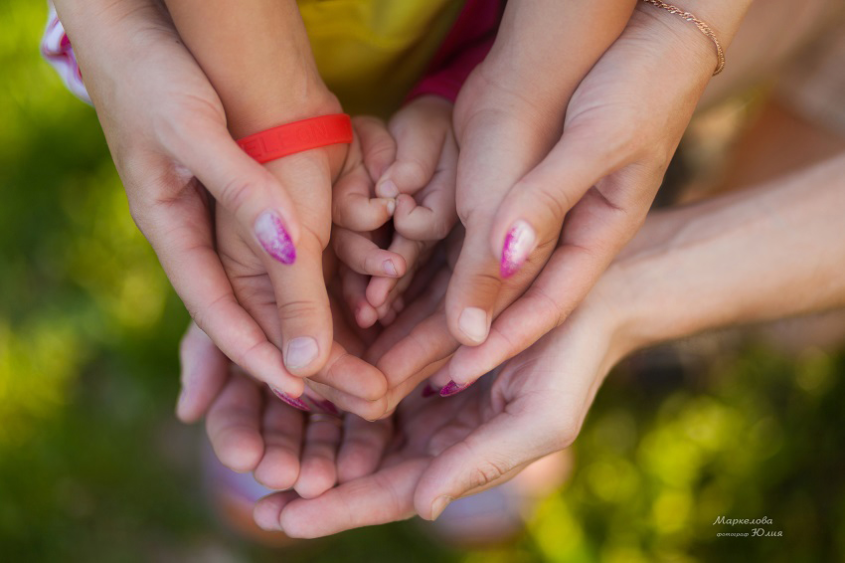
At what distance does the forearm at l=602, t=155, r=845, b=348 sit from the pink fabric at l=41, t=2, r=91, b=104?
2.94ft

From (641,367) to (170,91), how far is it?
1255 millimetres

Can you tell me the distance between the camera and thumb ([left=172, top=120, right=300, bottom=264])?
810 mm

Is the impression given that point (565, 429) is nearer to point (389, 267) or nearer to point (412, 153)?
point (389, 267)

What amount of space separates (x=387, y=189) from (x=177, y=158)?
0.91ft

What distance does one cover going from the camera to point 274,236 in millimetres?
813

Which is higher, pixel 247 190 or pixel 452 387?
pixel 247 190

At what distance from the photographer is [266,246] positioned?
818 millimetres

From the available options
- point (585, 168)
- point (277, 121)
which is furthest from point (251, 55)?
point (585, 168)

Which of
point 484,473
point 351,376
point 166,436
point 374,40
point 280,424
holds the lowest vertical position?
point 166,436

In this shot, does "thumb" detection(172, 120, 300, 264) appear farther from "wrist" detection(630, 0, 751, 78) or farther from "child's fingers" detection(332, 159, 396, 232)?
"wrist" detection(630, 0, 751, 78)

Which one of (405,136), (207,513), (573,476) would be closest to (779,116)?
(573,476)

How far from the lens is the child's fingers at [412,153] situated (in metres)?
1.03

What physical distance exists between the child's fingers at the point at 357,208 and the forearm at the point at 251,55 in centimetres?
11

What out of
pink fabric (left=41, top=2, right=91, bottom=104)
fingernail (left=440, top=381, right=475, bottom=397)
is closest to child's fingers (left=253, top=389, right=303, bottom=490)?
fingernail (left=440, top=381, right=475, bottom=397)
